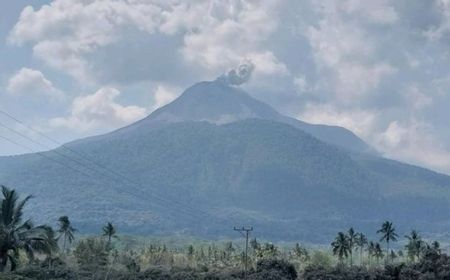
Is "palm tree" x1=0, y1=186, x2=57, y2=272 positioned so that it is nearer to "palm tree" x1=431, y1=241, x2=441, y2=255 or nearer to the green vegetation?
the green vegetation

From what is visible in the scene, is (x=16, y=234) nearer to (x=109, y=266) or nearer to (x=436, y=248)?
(x=109, y=266)

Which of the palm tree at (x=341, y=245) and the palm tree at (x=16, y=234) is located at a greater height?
the palm tree at (x=341, y=245)

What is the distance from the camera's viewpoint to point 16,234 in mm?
58500

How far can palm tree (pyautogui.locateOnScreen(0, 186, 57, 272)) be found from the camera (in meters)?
58.2

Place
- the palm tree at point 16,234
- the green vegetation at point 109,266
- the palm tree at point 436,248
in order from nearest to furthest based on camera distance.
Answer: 1. the palm tree at point 16,234
2. the green vegetation at point 109,266
3. the palm tree at point 436,248

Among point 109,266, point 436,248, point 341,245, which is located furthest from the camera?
point 341,245

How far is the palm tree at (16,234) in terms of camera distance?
58219mm

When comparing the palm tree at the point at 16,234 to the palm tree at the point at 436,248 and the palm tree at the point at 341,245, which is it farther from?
the palm tree at the point at 341,245

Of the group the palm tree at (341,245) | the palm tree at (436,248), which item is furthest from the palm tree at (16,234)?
the palm tree at (341,245)

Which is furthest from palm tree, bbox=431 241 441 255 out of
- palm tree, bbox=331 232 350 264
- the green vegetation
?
palm tree, bbox=331 232 350 264

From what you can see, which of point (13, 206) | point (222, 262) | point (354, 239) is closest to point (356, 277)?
point (13, 206)

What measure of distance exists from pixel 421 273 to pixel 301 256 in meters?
84.6

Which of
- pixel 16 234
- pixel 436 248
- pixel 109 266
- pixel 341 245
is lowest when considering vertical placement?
pixel 109 266

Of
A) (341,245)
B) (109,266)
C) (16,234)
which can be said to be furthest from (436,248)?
(16,234)
